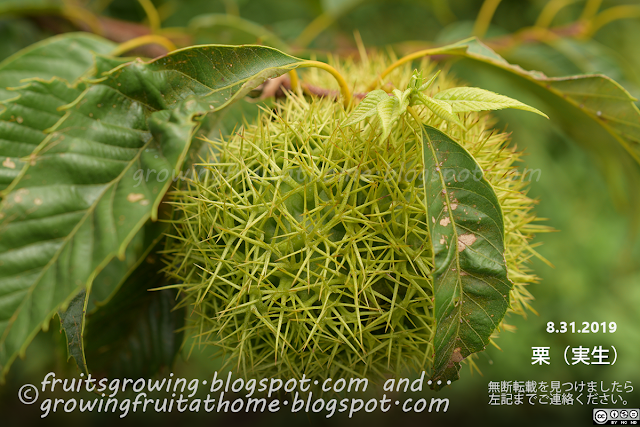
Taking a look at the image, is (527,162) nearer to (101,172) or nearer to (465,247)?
(465,247)

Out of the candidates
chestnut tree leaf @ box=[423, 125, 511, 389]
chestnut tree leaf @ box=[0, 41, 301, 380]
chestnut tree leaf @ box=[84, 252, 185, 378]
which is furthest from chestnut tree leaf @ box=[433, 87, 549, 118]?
chestnut tree leaf @ box=[84, 252, 185, 378]

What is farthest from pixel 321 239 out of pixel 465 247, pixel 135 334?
pixel 135 334

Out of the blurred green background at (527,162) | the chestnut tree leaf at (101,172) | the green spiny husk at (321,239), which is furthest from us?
the blurred green background at (527,162)

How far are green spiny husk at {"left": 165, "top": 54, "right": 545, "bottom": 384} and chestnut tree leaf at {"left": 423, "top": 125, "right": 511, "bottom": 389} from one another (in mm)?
37

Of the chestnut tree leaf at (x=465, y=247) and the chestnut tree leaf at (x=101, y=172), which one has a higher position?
the chestnut tree leaf at (x=101, y=172)

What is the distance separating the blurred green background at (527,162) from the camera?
1.13 meters

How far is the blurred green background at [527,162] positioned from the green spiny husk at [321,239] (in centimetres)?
56

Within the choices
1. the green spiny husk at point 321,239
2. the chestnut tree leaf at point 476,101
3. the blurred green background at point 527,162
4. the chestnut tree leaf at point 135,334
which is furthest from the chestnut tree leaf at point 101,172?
the blurred green background at point 527,162

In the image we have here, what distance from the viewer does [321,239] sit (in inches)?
21.4

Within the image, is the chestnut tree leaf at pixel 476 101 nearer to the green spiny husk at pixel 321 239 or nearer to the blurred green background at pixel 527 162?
Result: the green spiny husk at pixel 321 239

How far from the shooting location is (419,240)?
0.56 metres

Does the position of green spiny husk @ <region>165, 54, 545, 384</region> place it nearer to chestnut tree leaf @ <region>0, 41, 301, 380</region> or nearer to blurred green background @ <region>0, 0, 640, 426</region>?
chestnut tree leaf @ <region>0, 41, 301, 380</region>

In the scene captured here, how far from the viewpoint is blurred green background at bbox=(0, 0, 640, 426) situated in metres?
1.13

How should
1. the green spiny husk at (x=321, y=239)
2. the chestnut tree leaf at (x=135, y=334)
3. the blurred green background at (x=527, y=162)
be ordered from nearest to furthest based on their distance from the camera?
the green spiny husk at (x=321, y=239), the chestnut tree leaf at (x=135, y=334), the blurred green background at (x=527, y=162)
